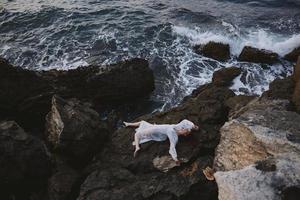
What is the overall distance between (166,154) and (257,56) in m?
8.47

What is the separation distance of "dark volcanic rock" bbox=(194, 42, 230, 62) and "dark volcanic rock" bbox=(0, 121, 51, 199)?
30.6 ft

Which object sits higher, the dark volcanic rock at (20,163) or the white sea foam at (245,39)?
the dark volcanic rock at (20,163)

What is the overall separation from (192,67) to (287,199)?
9.58 meters

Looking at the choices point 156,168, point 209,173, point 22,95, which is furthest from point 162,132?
point 22,95

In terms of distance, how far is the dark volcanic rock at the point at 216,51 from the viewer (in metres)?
15.7

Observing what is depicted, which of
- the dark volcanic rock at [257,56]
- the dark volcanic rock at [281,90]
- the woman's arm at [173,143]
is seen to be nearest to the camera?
the woman's arm at [173,143]

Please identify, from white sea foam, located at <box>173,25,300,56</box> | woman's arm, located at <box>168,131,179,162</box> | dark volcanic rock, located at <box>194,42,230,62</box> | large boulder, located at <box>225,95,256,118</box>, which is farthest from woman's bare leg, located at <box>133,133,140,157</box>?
white sea foam, located at <box>173,25,300,56</box>

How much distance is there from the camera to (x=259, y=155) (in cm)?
696

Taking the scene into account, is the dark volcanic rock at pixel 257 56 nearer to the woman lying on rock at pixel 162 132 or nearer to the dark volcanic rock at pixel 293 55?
the dark volcanic rock at pixel 293 55

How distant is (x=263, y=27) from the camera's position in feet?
59.3

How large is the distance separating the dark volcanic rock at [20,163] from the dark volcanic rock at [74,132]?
0.50m

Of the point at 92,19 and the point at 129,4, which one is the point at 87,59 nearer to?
the point at 92,19

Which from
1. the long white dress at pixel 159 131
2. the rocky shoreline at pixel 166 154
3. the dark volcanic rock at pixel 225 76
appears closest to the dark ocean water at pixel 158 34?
the dark volcanic rock at pixel 225 76

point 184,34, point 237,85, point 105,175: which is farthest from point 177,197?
point 184,34
